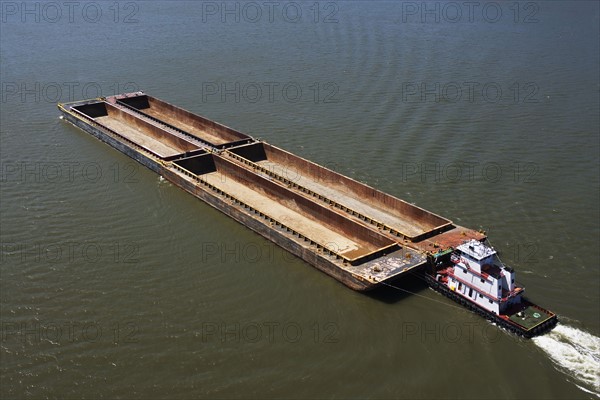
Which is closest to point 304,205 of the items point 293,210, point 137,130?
point 293,210

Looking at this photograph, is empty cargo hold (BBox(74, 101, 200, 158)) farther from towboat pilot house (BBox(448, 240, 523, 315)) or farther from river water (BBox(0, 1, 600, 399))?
towboat pilot house (BBox(448, 240, 523, 315))

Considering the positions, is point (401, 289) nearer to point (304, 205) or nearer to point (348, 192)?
point (304, 205)

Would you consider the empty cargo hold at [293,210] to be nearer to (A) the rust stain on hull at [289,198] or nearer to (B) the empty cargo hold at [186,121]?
(A) the rust stain on hull at [289,198]

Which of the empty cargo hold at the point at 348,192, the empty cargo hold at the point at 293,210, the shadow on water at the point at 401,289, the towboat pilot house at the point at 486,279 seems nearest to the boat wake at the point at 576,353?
the towboat pilot house at the point at 486,279

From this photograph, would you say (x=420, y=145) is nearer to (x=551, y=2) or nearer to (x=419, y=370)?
(x=419, y=370)

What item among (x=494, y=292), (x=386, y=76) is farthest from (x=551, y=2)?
(x=494, y=292)

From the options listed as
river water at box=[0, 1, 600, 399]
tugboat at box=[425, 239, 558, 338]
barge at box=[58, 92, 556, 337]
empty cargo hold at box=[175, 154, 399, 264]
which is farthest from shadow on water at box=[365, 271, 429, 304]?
empty cargo hold at box=[175, 154, 399, 264]
